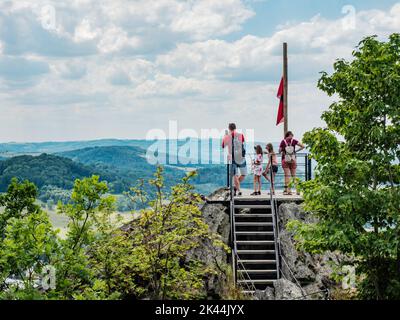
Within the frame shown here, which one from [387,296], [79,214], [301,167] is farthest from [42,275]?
[301,167]

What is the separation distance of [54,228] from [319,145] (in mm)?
6044

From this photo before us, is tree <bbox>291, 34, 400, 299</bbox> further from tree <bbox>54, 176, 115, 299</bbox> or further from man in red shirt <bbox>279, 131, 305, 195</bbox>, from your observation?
man in red shirt <bbox>279, 131, 305, 195</bbox>

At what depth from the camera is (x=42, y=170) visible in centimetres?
10069

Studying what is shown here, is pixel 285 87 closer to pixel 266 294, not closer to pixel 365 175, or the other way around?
pixel 266 294

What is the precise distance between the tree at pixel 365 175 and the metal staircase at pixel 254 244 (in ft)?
15.9

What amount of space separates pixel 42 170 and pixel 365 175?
9103 centimetres

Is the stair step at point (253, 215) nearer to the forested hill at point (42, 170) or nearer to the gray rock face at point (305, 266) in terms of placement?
the gray rock face at point (305, 266)

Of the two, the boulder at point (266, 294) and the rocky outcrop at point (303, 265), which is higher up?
the rocky outcrop at point (303, 265)

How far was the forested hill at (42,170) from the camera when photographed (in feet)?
300

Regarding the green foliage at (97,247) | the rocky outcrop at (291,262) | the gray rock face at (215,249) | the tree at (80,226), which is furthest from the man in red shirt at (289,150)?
the tree at (80,226)

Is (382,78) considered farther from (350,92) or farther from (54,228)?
(54,228)

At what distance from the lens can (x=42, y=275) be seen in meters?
11.8

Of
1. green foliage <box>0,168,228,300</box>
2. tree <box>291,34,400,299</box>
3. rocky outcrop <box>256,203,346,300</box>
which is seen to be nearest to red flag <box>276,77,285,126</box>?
rocky outcrop <box>256,203,346,300</box>

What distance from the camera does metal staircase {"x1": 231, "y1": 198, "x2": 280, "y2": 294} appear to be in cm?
1952
